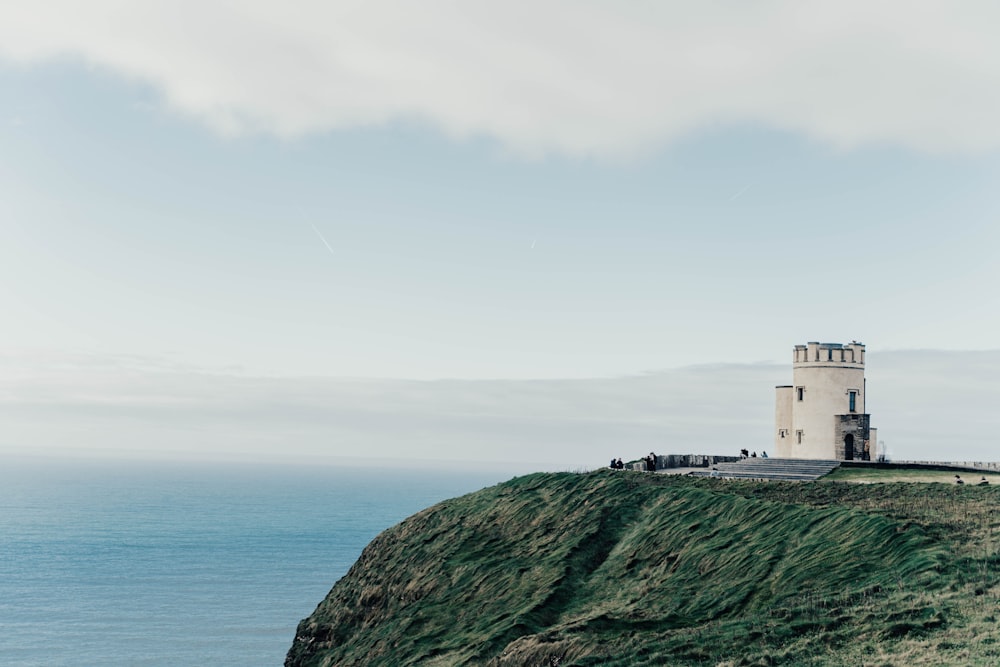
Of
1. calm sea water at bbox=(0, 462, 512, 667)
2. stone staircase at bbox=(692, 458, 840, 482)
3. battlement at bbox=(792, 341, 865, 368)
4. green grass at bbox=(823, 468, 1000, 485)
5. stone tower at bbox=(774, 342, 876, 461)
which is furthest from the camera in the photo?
calm sea water at bbox=(0, 462, 512, 667)

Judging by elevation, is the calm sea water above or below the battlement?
below

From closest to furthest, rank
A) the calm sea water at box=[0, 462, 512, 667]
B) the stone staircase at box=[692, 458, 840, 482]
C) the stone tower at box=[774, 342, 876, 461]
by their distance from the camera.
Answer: the stone staircase at box=[692, 458, 840, 482]
the stone tower at box=[774, 342, 876, 461]
the calm sea water at box=[0, 462, 512, 667]

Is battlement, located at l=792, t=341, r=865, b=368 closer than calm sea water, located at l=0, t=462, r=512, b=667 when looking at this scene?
Yes

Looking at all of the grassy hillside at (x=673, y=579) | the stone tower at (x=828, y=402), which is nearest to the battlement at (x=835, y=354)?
the stone tower at (x=828, y=402)

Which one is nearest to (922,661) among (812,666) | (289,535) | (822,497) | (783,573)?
(812,666)

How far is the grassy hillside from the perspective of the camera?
74.7 feet

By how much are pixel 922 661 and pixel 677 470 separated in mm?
36301

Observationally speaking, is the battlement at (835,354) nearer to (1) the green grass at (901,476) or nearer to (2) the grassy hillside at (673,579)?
(1) the green grass at (901,476)

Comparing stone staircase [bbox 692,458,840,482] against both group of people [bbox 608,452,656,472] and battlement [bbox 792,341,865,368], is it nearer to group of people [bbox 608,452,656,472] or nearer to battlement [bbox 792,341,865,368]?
group of people [bbox 608,452,656,472]

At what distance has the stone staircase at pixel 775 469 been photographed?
51250 mm

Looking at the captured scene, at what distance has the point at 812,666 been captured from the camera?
68.2 ft

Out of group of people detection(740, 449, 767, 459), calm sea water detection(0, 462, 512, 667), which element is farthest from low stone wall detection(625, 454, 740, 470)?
calm sea water detection(0, 462, 512, 667)

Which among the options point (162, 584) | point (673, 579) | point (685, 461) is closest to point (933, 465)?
point (685, 461)

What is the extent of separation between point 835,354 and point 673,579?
118ft
